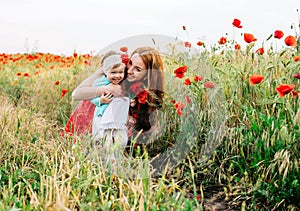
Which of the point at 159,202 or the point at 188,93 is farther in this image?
the point at 188,93

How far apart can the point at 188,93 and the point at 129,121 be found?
545 millimetres

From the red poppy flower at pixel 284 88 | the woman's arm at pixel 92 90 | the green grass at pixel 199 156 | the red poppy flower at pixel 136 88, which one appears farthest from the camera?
the woman's arm at pixel 92 90

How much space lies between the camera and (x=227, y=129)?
9.25 feet

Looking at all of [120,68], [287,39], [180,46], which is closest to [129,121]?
[120,68]

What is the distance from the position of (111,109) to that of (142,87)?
33 cm

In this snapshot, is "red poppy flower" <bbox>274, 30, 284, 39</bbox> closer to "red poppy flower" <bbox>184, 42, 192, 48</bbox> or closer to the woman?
"red poppy flower" <bbox>184, 42, 192, 48</bbox>

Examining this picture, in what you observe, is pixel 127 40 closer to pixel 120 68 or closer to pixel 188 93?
pixel 120 68

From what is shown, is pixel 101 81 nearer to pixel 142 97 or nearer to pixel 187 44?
pixel 142 97

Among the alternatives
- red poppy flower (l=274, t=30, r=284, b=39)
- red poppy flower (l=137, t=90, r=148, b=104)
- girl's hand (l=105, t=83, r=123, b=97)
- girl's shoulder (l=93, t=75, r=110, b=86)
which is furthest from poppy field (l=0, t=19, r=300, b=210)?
girl's shoulder (l=93, t=75, r=110, b=86)

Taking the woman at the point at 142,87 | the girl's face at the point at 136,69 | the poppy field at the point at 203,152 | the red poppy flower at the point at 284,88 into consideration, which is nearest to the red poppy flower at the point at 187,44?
the poppy field at the point at 203,152

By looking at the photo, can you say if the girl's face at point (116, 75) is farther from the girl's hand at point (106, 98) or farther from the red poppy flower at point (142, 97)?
the red poppy flower at point (142, 97)

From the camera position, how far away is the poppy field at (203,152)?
6.81ft

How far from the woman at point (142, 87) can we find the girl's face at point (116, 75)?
4 cm

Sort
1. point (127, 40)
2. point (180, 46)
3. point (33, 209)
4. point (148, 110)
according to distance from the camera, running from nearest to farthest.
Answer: point (33, 209), point (148, 110), point (127, 40), point (180, 46)
